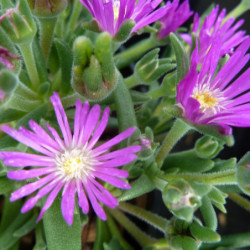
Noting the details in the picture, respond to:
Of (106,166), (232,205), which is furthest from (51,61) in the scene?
(232,205)

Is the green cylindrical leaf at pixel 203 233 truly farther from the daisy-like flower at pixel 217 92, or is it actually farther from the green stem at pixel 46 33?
the green stem at pixel 46 33

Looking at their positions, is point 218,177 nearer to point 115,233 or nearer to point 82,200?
point 82,200

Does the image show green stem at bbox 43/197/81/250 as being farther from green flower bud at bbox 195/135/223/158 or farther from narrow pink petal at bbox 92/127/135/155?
green flower bud at bbox 195/135/223/158

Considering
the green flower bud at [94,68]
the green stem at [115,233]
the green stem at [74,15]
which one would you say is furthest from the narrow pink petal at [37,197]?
the green stem at [74,15]

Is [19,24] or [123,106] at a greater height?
[19,24]

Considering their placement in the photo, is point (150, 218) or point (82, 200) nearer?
point (82, 200)

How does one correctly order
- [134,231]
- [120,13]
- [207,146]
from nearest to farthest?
1. [120,13]
2. [207,146]
3. [134,231]

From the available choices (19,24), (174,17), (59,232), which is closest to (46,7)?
(19,24)
